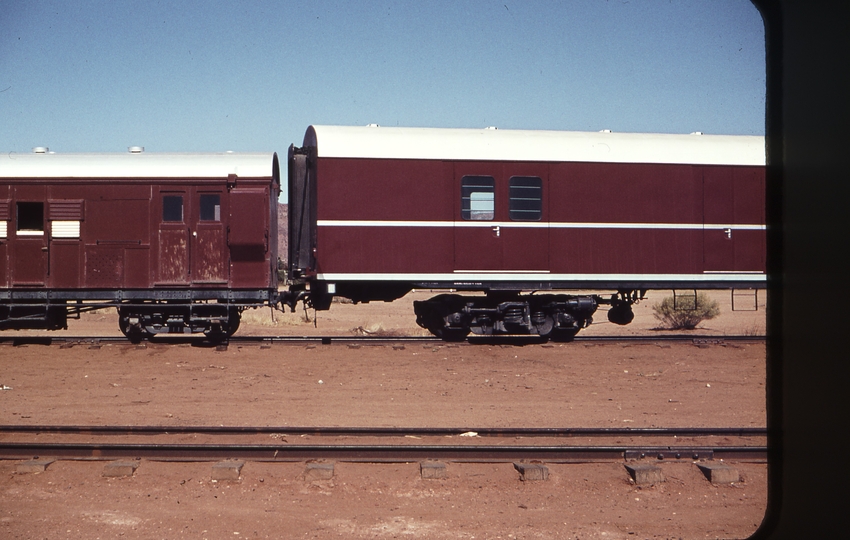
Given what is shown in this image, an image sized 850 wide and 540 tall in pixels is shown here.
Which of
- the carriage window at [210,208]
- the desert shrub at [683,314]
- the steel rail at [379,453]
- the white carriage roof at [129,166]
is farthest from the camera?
the desert shrub at [683,314]

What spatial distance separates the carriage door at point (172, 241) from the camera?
13.5m

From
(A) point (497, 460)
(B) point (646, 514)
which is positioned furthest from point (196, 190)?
(B) point (646, 514)

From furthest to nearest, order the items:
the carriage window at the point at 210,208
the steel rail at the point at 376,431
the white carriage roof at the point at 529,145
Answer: the carriage window at the point at 210,208, the white carriage roof at the point at 529,145, the steel rail at the point at 376,431

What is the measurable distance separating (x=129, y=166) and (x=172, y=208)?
1062mm

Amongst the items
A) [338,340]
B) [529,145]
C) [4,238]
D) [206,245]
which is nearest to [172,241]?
[206,245]

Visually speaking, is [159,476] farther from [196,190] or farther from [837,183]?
[196,190]

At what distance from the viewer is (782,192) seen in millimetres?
4566

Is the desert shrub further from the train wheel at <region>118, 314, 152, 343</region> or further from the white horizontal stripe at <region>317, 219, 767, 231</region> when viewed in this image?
the train wheel at <region>118, 314, 152, 343</region>

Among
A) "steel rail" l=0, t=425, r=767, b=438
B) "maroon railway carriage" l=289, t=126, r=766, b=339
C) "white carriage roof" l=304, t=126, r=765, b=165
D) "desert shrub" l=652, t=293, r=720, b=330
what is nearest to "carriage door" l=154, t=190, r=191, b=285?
"maroon railway carriage" l=289, t=126, r=766, b=339

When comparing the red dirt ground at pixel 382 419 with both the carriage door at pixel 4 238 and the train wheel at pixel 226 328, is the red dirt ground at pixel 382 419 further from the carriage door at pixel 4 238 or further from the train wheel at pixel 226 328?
the carriage door at pixel 4 238

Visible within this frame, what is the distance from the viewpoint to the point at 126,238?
13.6 metres

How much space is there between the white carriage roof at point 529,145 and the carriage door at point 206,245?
2173 mm

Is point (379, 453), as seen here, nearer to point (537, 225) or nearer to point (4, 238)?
point (537, 225)

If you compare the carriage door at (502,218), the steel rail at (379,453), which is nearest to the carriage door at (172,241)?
the carriage door at (502,218)
